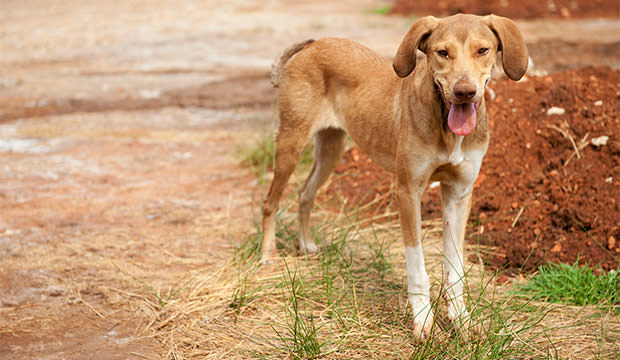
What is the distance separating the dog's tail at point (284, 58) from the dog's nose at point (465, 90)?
6.89 feet

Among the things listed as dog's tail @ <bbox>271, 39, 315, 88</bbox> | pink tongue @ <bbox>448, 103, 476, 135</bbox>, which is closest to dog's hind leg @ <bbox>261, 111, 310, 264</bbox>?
dog's tail @ <bbox>271, 39, 315, 88</bbox>

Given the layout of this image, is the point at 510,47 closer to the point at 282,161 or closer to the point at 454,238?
the point at 454,238

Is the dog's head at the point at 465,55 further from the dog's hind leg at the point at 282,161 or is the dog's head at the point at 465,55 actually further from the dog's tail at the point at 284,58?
the dog's tail at the point at 284,58

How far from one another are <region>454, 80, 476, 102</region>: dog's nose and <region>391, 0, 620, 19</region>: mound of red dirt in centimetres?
1649

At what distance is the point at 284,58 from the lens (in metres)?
5.12

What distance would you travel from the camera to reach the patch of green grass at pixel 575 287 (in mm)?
4133

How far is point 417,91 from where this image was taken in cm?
379

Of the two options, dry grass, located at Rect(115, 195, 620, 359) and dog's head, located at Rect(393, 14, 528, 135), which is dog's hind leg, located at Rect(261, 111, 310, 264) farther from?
dog's head, located at Rect(393, 14, 528, 135)

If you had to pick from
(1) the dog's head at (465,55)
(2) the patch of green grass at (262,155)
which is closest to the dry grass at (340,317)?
(1) the dog's head at (465,55)

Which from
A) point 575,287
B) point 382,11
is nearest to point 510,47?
point 575,287

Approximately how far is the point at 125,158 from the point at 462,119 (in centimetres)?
583

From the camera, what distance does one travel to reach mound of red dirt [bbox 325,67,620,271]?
16.0 feet

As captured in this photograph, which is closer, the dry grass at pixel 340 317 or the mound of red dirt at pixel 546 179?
the dry grass at pixel 340 317

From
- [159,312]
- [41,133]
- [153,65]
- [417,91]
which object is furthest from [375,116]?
[153,65]
